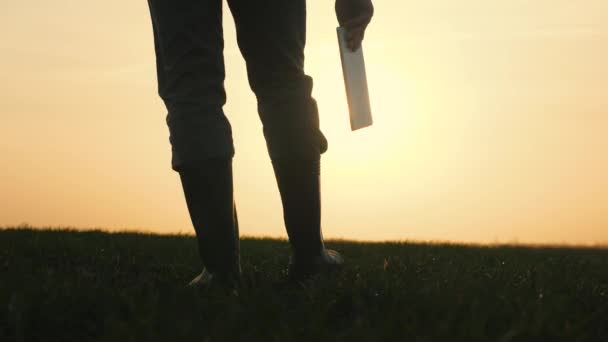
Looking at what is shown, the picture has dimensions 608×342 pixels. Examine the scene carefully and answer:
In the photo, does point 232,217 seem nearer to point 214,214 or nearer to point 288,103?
point 214,214

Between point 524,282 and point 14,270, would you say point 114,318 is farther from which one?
point 524,282

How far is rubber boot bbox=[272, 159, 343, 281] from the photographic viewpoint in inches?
115

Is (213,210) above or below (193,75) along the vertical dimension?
below

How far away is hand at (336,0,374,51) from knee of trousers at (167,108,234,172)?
27.7 inches

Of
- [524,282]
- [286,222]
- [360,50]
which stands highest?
[360,50]

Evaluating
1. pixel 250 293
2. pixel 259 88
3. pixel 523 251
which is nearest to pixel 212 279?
pixel 250 293

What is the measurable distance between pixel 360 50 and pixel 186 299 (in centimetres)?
138

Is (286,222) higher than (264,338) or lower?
higher

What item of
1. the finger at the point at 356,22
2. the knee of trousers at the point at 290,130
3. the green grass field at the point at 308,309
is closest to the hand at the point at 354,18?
the finger at the point at 356,22

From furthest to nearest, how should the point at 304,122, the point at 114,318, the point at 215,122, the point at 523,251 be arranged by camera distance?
the point at 523,251
the point at 304,122
the point at 215,122
the point at 114,318

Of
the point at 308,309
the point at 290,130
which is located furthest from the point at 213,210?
the point at 308,309

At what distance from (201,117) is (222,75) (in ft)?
0.68

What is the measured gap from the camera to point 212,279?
9.13 feet

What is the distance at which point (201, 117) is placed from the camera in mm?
2750
